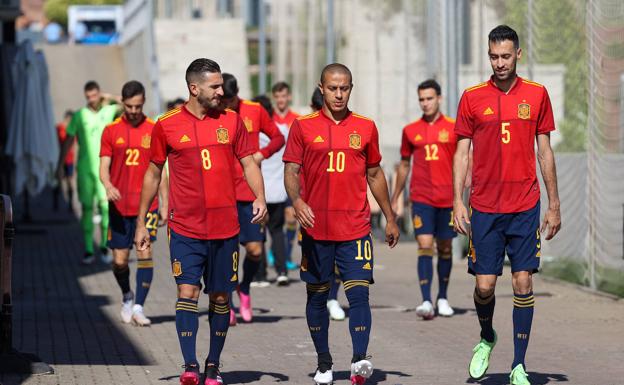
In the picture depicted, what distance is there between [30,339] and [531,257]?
429cm

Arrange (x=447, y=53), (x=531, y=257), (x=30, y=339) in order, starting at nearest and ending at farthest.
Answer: (x=531, y=257)
(x=30, y=339)
(x=447, y=53)

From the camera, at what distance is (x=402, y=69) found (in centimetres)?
2356

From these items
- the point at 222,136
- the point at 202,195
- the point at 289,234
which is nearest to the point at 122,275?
the point at 202,195

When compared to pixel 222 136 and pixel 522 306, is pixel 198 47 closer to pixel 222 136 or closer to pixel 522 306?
pixel 222 136

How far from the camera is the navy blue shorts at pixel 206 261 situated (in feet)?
30.1

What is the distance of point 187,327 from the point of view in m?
9.09

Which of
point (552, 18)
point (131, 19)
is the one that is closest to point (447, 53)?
point (552, 18)

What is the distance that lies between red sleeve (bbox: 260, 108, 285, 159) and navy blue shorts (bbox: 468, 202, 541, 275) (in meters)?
3.80

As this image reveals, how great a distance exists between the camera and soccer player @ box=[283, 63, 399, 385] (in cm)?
919

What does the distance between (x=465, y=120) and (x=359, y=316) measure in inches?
54.7

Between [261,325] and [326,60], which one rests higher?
[326,60]

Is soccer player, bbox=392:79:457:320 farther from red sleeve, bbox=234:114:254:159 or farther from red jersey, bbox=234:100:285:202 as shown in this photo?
red sleeve, bbox=234:114:254:159

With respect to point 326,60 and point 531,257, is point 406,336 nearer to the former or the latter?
point 531,257

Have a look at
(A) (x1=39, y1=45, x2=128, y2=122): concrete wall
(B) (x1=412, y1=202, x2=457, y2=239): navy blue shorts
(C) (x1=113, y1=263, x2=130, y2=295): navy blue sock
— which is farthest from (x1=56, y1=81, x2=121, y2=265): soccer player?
(A) (x1=39, y1=45, x2=128, y2=122): concrete wall
